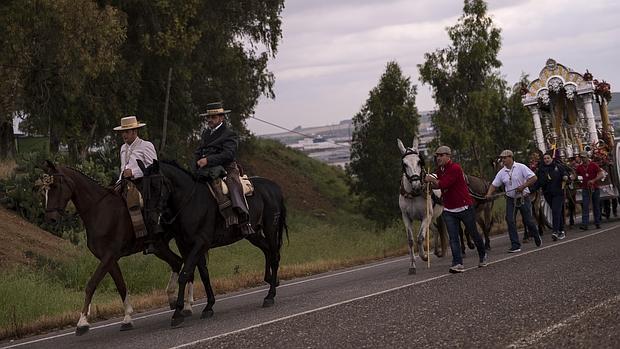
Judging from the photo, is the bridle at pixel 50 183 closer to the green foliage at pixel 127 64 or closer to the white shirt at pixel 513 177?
the white shirt at pixel 513 177

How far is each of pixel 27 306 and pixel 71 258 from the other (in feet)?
22.4

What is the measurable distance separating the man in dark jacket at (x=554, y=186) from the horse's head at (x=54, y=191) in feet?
40.8

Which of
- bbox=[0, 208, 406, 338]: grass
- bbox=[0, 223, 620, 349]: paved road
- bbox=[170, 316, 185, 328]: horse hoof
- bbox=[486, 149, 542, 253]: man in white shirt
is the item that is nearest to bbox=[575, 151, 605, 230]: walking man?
bbox=[0, 208, 406, 338]: grass

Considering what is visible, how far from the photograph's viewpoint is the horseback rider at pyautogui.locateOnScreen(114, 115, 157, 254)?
1320 cm

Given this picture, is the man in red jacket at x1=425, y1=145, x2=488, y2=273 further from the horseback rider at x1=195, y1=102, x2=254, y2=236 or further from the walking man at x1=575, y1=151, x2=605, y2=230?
the walking man at x1=575, y1=151, x2=605, y2=230

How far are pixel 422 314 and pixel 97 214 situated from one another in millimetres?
4519

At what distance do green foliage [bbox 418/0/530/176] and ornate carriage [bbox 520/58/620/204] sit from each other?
1229 cm

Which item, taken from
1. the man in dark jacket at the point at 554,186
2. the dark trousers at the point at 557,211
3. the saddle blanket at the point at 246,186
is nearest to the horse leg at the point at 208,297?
the saddle blanket at the point at 246,186

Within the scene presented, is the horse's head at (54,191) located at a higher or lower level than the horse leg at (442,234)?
higher

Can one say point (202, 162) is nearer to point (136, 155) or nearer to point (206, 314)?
point (136, 155)

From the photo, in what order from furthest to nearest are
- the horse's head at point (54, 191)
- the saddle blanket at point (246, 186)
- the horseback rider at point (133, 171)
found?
1. the saddle blanket at point (246, 186)
2. the horseback rider at point (133, 171)
3. the horse's head at point (54, 191)

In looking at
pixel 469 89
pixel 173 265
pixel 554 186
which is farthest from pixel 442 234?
pixel 469 89

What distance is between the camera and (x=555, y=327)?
9.70 meters

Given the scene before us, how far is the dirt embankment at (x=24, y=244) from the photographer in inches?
893
